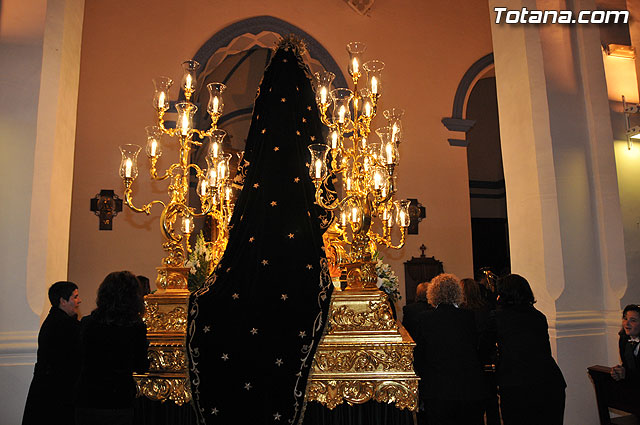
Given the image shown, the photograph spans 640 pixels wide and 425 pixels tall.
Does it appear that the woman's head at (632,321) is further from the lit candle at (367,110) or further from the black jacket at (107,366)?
the black jacket at (107,366)

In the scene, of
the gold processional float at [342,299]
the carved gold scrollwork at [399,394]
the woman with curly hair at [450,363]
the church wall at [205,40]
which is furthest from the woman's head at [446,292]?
the church wall at [205,40]

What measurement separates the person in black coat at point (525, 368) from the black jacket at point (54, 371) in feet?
8.13

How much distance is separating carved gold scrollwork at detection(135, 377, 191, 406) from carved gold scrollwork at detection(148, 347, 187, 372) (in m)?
0.06

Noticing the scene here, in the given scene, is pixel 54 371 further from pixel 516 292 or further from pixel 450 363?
pixel 516 292

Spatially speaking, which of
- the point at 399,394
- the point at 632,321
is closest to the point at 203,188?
the point at 399,394

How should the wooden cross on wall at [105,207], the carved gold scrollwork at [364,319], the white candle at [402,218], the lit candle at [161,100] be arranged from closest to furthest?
the carved gold scrollwork at [364,319]
the lit candle at [161,100]
the white candle at [402,218]
the wooden cross on wall at [105,207]

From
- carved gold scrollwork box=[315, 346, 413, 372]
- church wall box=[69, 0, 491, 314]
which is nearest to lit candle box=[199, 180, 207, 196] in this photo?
carved gold scrollwork box=[315, 346, 413, 372]

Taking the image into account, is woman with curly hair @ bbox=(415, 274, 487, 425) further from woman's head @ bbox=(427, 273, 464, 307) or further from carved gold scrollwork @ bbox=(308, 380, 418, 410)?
carved gold scrollwork @ bbox=(308, 380, 418, 410)

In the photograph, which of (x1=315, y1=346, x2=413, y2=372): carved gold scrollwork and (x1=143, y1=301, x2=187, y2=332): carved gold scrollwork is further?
(x1=143, y1=301, x2=187, y2=332): carved gold scrollwork

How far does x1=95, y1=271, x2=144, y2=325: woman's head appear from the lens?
2.49 metres

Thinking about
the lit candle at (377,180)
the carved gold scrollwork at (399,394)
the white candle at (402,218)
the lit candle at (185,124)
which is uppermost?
the lit candle at (185,124)

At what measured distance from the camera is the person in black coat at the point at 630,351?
304 cm

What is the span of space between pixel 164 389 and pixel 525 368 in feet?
6.89

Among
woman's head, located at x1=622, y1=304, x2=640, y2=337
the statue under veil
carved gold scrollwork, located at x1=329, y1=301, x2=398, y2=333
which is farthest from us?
woman's head, located at x1=622, y1=304, x2=640, y2=337
